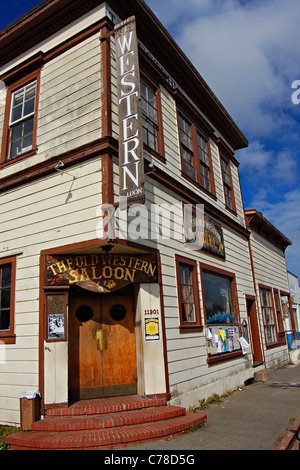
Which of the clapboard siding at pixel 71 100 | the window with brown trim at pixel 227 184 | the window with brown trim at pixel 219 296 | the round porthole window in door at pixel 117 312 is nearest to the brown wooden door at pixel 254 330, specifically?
the window with brown trim at pixel 219 296

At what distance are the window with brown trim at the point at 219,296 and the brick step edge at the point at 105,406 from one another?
11.8 ft

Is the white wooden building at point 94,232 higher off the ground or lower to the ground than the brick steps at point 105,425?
higher

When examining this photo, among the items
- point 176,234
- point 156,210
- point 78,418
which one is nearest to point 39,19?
point 156,210

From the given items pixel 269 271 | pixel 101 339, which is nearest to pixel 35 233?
pixel 101 339

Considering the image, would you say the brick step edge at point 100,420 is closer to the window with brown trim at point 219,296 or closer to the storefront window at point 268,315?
the window with brown trim at point 219,296

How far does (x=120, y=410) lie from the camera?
6672 mm

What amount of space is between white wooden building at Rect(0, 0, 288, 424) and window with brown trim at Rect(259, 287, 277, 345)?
4.70 meters

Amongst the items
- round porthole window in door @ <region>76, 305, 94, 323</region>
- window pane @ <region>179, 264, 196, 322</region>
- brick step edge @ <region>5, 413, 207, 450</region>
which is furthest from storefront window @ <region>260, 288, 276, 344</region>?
brick step edge @ <region>5, 413, 207, 450</region>

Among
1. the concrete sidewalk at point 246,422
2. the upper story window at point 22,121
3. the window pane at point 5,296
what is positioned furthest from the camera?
the upper story window at point 22,121

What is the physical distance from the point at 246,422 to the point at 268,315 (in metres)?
9.56

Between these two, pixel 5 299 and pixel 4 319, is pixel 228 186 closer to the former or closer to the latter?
pixel 5 299

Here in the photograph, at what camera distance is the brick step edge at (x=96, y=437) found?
5555 millimetres

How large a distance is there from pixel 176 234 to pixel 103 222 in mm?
2917

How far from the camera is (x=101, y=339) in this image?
7.69 m
